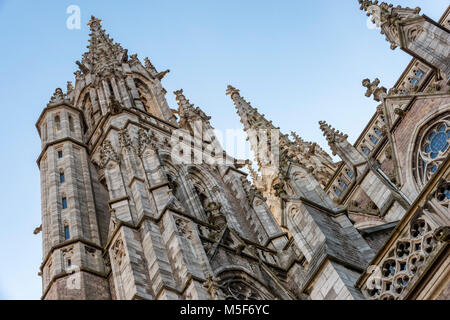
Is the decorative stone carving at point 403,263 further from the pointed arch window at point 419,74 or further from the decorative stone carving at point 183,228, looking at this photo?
the pointed arch window at point 419,74

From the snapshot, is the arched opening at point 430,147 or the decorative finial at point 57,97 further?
the decorative finial at point 57,97

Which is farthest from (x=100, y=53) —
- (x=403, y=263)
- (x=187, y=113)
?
(x=403, y=263)

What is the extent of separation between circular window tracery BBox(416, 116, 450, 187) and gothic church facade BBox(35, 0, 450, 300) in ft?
0.14

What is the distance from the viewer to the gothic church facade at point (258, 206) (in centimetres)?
1046

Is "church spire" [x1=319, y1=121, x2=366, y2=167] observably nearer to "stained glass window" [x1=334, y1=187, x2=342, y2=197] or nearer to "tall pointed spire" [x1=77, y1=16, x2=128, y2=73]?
"stained glass window" [x1=334, y1=187, x2=342, y2=197]

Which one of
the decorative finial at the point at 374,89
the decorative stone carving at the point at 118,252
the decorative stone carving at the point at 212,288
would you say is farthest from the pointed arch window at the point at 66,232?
the decorative finial at the point at 374,89

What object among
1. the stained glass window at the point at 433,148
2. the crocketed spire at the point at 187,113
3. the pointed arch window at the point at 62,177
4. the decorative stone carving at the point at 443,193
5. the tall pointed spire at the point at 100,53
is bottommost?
the decorative stone carving at the point at 443,193

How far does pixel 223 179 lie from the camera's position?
1114 inches

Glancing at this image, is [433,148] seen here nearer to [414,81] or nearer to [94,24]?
[414,81]

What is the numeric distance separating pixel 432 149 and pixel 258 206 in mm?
9166

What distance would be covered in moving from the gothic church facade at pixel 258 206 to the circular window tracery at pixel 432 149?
0.14 feet

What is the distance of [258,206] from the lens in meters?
25.1

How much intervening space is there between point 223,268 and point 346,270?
25.2 ft
